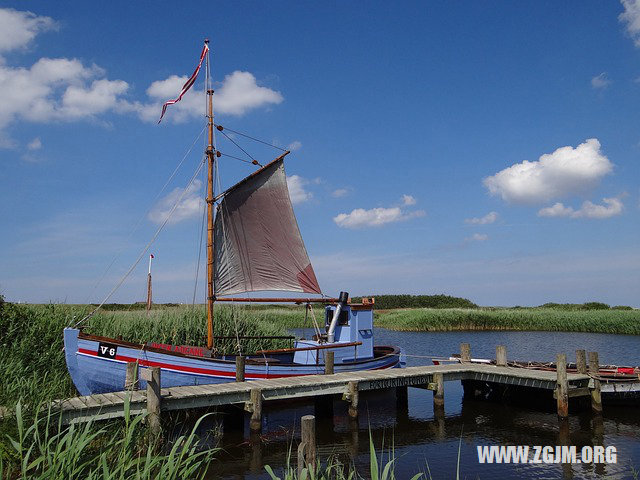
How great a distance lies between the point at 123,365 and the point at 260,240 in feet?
25.8

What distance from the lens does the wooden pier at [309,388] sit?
11555 mm

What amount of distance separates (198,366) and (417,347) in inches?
856

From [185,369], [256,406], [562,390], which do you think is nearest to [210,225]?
[185,369]

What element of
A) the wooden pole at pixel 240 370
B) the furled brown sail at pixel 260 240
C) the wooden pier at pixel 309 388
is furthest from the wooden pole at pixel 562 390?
the furled brown sail at pixel 260 240

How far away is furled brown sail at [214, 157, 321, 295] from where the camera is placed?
20.0 m

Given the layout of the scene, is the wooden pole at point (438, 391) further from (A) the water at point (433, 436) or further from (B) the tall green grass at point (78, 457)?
(B) the tall green grass at point (78, 457)

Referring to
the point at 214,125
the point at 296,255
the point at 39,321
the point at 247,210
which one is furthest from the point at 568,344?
the point at 39,321

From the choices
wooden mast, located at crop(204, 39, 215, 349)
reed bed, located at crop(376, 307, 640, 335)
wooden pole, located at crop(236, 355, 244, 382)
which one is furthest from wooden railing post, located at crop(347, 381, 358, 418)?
reed bed, located at crop(376, 307, 640, 335)

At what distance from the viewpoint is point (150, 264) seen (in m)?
27.7

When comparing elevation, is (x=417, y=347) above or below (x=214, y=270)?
below

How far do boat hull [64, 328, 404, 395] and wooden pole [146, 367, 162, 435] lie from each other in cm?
278

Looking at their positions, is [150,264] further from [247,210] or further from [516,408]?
[516,408]

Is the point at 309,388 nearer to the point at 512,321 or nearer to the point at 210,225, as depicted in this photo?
the point at 210,225

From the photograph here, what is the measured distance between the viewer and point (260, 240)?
2095cm
